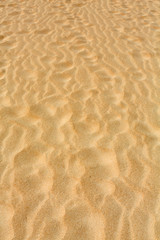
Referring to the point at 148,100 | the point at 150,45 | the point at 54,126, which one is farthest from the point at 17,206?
the point at 150,45

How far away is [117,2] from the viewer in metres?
9.29

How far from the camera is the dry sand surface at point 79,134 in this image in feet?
8.54

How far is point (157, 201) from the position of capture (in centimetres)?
277

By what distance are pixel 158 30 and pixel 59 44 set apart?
2532 mm

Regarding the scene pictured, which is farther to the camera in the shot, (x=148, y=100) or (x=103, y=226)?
(x=148, y=100)

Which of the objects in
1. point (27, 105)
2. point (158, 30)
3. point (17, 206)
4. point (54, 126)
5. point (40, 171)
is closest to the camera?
point (17, 206)

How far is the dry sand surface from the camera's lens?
2.60 metres

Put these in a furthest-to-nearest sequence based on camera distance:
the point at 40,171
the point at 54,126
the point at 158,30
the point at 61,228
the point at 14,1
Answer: the point at 14,1 → the point at 158,30 → the point at 54,126 → the point at 40,171 → the point at 61,228

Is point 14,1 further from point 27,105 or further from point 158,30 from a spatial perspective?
point 27,105

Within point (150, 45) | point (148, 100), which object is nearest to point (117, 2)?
point (150, 45)

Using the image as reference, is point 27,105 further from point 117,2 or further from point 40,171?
point 117,2

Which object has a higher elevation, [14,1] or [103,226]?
[14,1]

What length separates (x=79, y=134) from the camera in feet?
11.8

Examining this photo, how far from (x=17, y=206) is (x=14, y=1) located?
7664 mm
